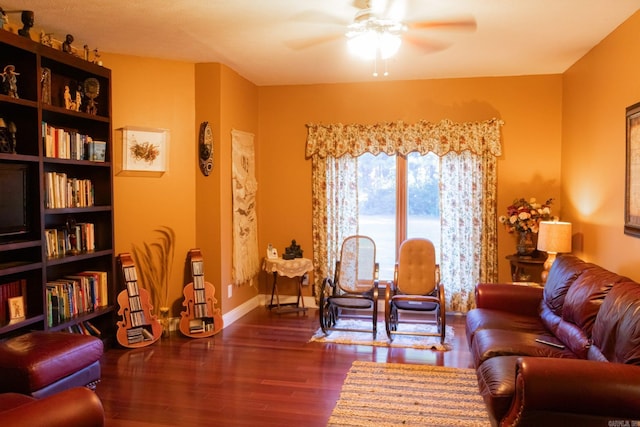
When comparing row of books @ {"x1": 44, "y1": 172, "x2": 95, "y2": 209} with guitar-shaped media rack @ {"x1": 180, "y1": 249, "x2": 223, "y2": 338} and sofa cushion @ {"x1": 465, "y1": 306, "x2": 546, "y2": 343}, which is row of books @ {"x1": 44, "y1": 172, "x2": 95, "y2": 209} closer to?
guitar-shaped media rack @ {"x1": 180, "y1": 249, "x2": 223, "y2": 338}

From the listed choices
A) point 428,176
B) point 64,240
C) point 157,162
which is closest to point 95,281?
point 64,240

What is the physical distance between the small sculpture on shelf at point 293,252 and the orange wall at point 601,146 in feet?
9.54

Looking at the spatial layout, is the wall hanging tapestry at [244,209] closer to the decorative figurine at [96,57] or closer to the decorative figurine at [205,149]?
the decorative figurine at [205,149]

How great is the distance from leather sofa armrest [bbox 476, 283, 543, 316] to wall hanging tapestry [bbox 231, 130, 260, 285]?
2.52 metres

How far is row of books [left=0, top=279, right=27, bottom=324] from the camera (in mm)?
3400

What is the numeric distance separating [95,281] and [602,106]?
457cm

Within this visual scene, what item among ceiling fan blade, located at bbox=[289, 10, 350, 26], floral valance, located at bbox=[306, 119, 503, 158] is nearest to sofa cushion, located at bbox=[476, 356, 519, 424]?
ceiling fan blade, located at bbox=[289, 10, 350, 26]

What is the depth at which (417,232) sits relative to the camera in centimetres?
568

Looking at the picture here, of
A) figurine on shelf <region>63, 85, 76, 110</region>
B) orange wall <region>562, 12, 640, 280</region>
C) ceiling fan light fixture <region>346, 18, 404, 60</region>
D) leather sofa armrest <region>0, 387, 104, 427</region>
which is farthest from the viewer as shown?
figurine on shelf <region>63, 85, 76, 110</region>

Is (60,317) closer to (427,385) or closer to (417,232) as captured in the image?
(427,385)

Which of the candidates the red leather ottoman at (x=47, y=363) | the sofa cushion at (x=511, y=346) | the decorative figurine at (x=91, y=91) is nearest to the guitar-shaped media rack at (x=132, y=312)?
the red leather ottoman at (x=47, y=363)

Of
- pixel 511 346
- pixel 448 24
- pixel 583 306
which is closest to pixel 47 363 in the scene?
pixel 511 346

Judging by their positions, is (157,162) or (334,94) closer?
(157,162)

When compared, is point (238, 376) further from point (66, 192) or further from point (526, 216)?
point (526, 216)
